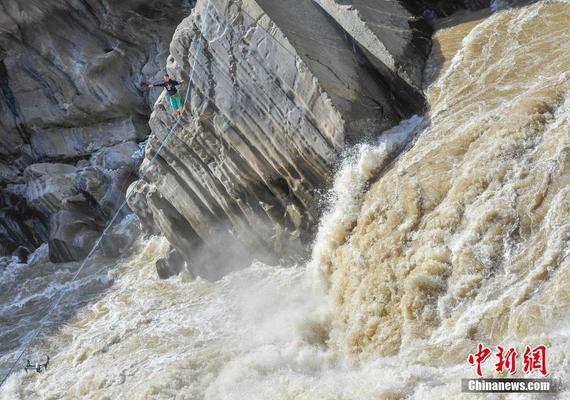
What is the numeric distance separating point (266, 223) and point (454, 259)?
5.63 m

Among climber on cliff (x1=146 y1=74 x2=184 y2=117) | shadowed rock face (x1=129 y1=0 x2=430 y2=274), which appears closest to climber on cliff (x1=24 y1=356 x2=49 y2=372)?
shadowed rock face (x1=129 y1=0 x2=430 y2=274)

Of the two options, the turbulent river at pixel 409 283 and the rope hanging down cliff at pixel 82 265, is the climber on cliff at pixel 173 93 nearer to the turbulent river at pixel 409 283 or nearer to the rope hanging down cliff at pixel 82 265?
the rope hanging down cliff at pixel 82 265

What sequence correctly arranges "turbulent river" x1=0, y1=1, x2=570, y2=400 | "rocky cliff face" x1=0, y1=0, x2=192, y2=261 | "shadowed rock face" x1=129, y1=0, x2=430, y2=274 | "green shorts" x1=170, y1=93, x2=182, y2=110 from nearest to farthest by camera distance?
"turbulent river" x1=0, y1=1, x2=570, y2=400, "shadowed rock face" x1=129, y1=0, x2=430, y2=274, "green shorts" x1=170, y1=93, x2=182, y2=110, "rocky cliff face" x1=0, y1=0, x2=192, y2=261

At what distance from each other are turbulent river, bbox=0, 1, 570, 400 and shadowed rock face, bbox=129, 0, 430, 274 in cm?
66

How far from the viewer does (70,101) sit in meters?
22.9

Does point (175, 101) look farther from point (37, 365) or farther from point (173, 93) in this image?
point (37, 365)

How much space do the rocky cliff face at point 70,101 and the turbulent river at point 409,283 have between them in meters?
6.58

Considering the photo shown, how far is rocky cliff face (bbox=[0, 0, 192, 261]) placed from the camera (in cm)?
2133

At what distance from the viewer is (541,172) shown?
926cm

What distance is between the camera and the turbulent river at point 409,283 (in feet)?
27.9

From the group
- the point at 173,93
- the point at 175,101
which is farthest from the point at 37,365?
the point at 173,93

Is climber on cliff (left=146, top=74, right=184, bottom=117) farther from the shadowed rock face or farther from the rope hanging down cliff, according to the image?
the shadowed rock face

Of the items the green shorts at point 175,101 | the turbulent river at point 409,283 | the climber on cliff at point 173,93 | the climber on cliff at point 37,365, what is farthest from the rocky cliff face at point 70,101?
the climber on cliff at point 37,365

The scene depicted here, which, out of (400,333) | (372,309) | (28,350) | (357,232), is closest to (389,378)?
(400,333)
